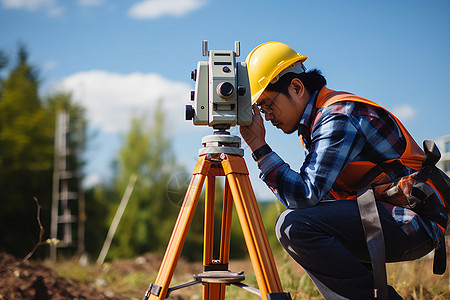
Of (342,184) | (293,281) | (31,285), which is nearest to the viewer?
(342,184)

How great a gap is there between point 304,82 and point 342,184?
61cm

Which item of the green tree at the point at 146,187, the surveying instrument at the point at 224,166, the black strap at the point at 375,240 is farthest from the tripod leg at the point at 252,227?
the green tree at the point at 146,187

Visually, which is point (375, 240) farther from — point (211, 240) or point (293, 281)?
point (293, 281)

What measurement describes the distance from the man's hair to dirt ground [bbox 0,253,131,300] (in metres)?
2.69

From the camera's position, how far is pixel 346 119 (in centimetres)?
204

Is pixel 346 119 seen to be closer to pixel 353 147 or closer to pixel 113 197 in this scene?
pixel 353 147

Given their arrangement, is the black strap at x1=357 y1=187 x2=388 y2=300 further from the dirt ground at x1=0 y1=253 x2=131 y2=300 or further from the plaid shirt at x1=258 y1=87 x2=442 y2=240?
the dirt ground at x1=0 y1=253 x2=131 y2=300

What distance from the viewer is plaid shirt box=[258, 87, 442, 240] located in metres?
1.99

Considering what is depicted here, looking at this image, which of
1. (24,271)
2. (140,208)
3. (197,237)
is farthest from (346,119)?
(140,208)

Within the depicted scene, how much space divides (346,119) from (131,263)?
7.47 meters

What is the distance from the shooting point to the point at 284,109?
2.36 meters

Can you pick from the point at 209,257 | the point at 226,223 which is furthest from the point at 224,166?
the point at 209,257

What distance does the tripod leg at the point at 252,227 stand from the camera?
6.25ft

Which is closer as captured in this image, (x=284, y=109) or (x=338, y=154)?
(x=338, y=154)
